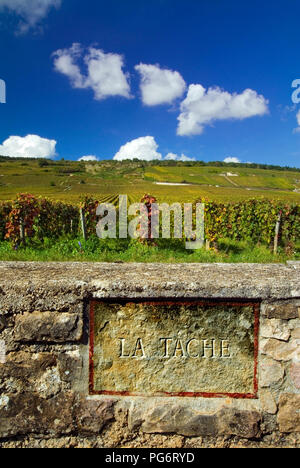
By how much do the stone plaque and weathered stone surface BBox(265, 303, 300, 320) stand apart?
8cm

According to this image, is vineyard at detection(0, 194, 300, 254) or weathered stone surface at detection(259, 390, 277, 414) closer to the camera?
weathered stone surface at detection(259, 390, 277, 414)

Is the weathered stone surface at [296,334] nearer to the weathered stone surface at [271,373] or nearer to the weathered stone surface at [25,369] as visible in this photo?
the weathered stone surface at [271,373]

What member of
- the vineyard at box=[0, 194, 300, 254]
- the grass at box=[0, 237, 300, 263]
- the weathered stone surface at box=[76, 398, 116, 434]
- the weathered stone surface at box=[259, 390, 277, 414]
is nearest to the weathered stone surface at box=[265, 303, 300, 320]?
the weathered stone surface at box=[259, 390, 277, 414]

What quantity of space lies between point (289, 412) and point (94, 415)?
46.7 inches

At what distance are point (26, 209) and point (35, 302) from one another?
8.36m

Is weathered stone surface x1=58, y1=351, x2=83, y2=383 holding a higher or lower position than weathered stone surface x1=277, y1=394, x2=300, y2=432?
higher

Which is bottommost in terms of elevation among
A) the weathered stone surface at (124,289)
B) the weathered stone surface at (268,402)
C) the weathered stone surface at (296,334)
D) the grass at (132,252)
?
the weathered stone surface at (268,402)

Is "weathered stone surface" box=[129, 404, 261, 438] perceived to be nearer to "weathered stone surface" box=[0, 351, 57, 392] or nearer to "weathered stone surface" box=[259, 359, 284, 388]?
"weathered stone surface" box=[259, 359, 284, 388]

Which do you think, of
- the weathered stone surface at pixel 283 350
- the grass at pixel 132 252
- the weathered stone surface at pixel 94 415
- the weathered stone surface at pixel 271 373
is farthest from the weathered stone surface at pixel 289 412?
the grass at pixel 132 252

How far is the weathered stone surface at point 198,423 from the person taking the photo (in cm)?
181

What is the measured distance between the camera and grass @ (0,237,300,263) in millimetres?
7387

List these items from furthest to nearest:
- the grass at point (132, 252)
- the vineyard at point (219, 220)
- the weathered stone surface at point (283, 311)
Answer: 1. the vineyard at point (219, 220)
2. the grass at point (132, 252)
3. the weathered stone surface at point (283, 311)

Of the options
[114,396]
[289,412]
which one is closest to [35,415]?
[114,396]

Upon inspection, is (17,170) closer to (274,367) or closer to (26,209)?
(26,209)
